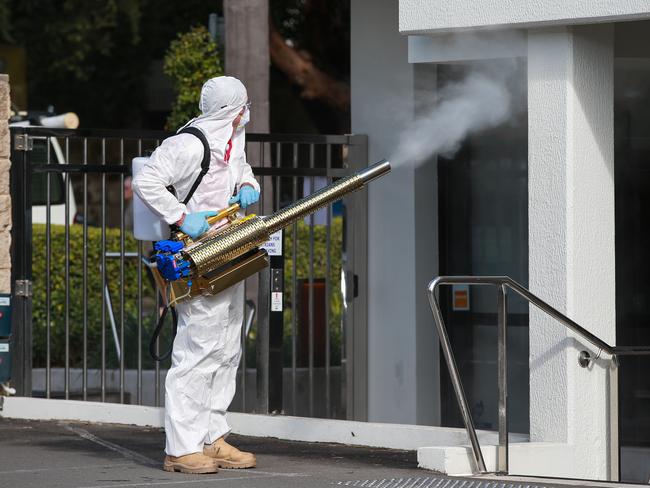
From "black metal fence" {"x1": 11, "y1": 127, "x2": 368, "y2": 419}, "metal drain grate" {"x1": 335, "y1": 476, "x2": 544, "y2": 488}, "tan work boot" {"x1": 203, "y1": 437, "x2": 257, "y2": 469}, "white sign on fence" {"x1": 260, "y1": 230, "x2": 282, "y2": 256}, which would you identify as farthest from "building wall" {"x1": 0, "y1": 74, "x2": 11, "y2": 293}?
"metal drain grate" {"x1": 335, "y1": 476, "x2": 544, "y2": 488}

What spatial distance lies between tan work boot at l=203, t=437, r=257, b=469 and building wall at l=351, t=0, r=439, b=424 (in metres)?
3.01

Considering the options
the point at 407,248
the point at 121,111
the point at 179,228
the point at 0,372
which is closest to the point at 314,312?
the point at 407,248

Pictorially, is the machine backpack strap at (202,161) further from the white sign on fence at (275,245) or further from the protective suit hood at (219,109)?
the white sign on fence at (275,245)

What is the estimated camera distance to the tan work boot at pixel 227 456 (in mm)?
7520

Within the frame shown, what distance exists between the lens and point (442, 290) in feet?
34.4

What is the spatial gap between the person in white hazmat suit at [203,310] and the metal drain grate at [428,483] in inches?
28.0

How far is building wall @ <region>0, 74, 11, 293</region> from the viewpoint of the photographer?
31.8 ft

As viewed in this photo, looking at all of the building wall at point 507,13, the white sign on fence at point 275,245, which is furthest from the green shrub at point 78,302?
the building wall at point 507,13

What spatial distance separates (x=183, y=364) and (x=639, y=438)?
3887 millimetres

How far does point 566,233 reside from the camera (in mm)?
7957

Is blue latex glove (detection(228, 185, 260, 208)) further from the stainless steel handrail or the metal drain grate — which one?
the metal drain grate

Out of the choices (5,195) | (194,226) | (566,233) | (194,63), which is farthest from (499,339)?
(194,63)

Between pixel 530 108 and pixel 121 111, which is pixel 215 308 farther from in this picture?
pixel 121 111

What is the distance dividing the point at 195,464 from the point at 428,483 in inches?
43.1
